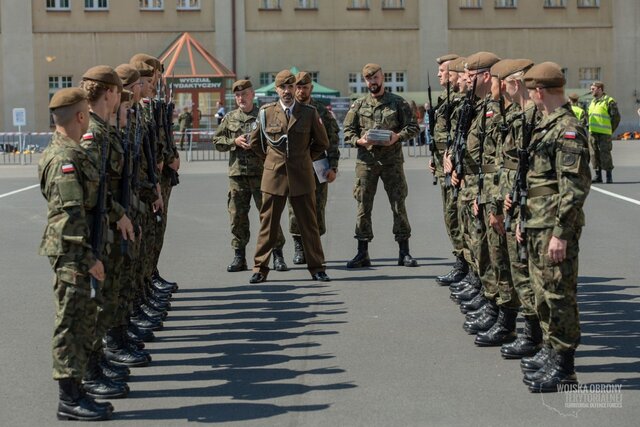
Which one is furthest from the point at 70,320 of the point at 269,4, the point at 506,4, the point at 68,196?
the point at 506,4

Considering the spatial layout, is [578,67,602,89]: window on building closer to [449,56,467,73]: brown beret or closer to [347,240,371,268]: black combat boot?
[347,240,371,268]: black combat boot

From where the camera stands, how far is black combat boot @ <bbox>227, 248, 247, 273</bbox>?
13742mm

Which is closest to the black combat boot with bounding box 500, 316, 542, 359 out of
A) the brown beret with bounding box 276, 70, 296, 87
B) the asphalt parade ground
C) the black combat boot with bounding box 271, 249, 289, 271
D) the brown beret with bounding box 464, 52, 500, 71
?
the asphalt parade ground

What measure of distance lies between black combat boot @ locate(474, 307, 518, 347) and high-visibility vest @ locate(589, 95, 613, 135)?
16925mm

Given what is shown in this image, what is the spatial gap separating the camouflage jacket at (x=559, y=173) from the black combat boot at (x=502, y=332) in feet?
5.04

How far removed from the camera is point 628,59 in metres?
55.8

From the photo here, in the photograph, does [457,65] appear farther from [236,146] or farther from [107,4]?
[107,4]

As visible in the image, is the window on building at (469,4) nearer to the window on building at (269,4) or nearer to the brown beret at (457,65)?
the window on building at (269,4)

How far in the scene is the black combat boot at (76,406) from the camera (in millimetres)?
7270

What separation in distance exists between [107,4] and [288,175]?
43.7 m

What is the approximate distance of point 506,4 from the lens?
55.8 m

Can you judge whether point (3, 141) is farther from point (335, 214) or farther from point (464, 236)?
point (464, 236)

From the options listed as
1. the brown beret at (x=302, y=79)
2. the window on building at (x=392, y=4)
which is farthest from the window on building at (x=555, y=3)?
the brown beret at (x=302, y=79)

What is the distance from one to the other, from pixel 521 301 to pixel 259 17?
4732 cm
